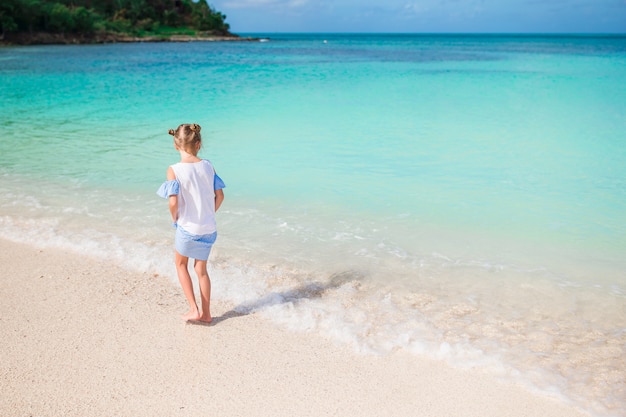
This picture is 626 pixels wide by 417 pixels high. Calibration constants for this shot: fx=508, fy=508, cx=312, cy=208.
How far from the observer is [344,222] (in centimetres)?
616

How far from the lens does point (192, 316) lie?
147 inches

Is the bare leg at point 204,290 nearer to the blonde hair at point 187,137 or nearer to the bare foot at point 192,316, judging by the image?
the bare foot at point 192,316

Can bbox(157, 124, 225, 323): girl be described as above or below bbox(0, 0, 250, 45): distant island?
below

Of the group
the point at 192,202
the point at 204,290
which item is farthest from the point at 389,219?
the point at 192,202

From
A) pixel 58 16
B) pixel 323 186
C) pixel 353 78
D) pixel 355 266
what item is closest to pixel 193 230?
pixel 355 266

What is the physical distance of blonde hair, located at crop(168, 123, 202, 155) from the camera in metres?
3.37

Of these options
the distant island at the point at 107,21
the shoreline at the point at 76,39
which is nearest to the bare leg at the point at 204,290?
the shoreline at the point at 76,39

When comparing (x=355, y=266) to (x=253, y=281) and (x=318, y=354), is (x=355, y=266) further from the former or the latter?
(x=318, y=354)

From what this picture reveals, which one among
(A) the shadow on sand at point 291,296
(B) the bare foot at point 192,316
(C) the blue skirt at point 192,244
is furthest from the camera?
(A) the shadow on sand at point 291,296

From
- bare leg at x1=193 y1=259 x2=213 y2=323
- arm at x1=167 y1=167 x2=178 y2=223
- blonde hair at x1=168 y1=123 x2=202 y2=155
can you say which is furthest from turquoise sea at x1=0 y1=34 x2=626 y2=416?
blonde hair at x1=168 y1=123 x2=202 y2=155

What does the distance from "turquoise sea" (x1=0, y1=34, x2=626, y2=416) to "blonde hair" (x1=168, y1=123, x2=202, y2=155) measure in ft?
4.48

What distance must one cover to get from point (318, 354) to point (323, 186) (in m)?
4.41

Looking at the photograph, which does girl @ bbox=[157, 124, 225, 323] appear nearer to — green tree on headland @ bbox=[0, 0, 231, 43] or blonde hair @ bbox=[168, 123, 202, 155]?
blonde hair @ bbox=[168, 123, 202, 155]

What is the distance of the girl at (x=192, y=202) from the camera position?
134 inches
